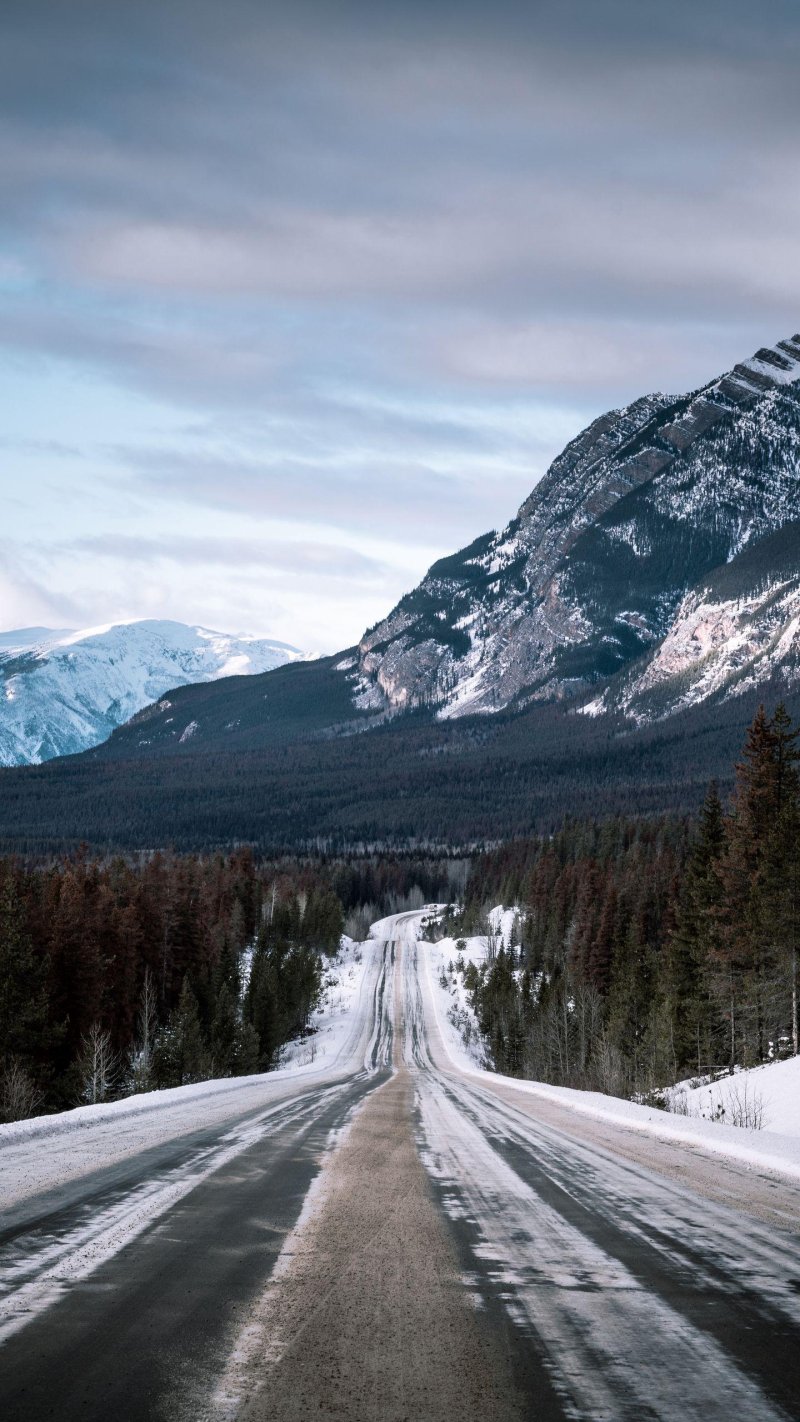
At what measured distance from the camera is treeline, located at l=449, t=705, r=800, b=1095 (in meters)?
35.4

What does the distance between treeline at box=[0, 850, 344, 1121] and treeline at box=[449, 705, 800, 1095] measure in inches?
643

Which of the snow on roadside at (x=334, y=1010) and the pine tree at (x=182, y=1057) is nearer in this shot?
the pine tree at (x=182, y=1057)

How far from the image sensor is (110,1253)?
5551 mm

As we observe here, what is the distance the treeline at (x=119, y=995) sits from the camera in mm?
35000

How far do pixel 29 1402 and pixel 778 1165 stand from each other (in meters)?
8.24

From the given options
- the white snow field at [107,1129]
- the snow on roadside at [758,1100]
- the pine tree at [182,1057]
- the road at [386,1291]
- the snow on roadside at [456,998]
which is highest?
the road at [386,1291]

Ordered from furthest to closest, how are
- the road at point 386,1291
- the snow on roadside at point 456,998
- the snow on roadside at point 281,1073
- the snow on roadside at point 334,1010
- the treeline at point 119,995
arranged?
the snow on roadside at point 456,998, the snow on roadside at point 334,1010, the treeline at point 119,995, the snow on roadside at point 281,1073, the road at point 386,1291

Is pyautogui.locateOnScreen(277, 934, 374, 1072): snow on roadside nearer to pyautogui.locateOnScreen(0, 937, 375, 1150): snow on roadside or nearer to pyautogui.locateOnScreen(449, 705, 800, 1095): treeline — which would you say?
pyautogui.locateOnScreen(0, 937, 375, 1150): snow on roadside

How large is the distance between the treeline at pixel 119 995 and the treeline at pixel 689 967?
53.6ft

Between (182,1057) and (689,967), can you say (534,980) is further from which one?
(182,1057)

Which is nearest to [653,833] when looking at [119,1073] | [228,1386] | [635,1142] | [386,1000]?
[386,1000]

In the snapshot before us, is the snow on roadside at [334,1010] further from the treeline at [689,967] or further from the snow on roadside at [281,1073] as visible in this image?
the treeline at [689,967]

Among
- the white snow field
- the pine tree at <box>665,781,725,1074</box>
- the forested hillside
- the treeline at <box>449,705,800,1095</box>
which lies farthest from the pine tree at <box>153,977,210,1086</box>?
the pine tree at <box>665,781,725,1074</box>

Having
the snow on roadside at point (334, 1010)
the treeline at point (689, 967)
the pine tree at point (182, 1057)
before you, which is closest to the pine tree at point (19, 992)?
the pine tree at point (182, 1057)
